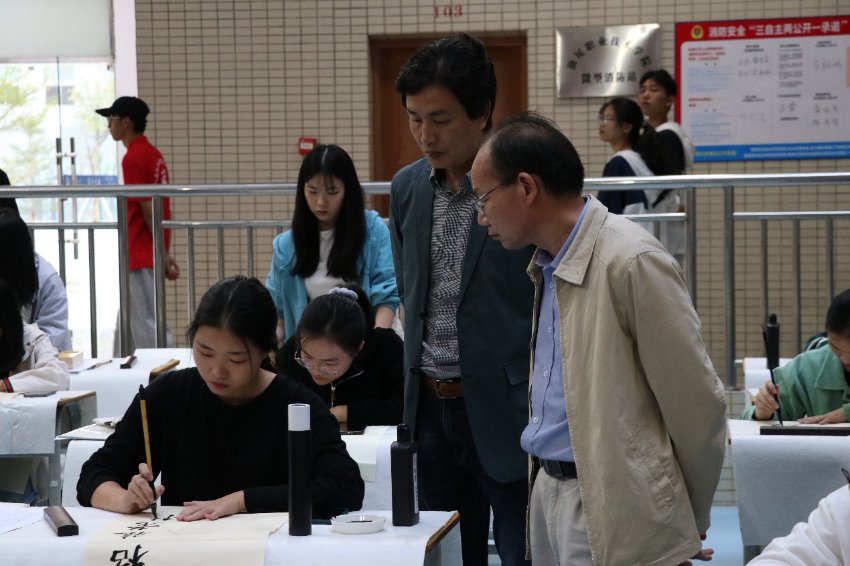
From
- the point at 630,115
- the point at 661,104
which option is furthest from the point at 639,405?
the point at 661,104

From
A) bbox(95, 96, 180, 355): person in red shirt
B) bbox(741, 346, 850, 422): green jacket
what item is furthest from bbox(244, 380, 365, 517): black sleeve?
bbox(95, 96, 180, 355): person in red shirt

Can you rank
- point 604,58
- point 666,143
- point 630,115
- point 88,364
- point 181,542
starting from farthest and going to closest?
point 604,58, point 630,115, point 666,143, point 88,364, point 181,542

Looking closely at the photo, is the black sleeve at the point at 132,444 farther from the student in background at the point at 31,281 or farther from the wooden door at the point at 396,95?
the wooden door at the point at 396,95

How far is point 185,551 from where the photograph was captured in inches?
91.4

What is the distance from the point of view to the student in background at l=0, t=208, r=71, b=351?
546 cm

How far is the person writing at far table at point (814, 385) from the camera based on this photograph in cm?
395

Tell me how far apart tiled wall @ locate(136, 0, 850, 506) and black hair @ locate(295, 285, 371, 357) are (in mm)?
4375

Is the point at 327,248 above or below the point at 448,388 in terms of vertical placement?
above

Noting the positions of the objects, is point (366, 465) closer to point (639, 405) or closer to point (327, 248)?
point (639, 405)

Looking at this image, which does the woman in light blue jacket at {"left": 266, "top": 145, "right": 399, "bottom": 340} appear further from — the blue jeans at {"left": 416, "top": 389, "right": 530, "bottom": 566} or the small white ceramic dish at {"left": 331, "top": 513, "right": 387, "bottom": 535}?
the small white ceramic dish at {"left": 331, "top": 513, "right": 387, "bottom": 535}

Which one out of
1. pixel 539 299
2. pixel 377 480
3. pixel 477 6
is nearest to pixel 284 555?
pixel 539 299

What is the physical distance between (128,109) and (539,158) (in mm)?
5624

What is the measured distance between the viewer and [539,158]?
2.21m

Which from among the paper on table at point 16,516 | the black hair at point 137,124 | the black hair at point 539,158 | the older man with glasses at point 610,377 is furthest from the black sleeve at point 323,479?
the black hair at point 137,124
